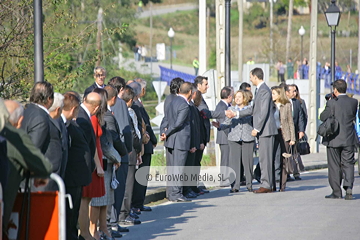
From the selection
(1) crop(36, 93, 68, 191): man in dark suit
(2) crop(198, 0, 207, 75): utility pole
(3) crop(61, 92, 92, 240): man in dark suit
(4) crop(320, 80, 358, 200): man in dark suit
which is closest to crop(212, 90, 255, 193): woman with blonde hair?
(4) crop(320, 80, 358, 200): man in dark suit

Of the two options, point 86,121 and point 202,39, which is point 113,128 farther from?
point 202,39

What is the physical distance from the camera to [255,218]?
10508 millimetres

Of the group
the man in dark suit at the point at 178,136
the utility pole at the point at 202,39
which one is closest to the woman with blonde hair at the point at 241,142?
the man in dark suit at the point at 178,136

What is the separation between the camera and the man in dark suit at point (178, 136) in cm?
1216

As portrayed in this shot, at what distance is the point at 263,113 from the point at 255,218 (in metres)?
3.08

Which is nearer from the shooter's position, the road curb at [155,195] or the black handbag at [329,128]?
the black handbag at [329,128]

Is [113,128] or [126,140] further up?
[113,128]

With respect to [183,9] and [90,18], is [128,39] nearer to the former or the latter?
[90,18]

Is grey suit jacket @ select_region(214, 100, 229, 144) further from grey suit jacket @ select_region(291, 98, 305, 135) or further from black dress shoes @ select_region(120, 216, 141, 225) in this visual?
black dress shoes @ select_region(120, 216, 141, 225)

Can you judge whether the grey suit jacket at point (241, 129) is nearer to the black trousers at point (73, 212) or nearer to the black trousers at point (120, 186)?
the black trousers at point (120, 186)


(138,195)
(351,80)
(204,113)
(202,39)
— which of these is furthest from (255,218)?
(351,80)

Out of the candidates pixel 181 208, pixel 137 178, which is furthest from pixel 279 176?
pixel 137 178

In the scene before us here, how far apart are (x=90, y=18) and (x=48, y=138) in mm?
34412

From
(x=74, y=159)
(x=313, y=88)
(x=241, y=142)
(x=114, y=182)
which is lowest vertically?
(x=114, y=182)
